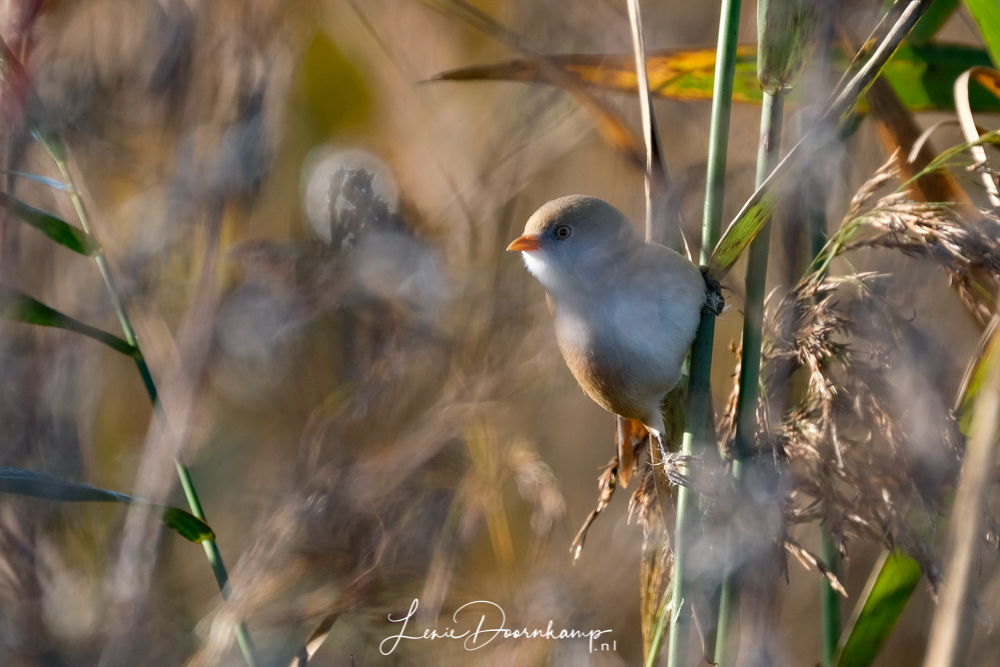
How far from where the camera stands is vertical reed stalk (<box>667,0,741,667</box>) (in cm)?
103

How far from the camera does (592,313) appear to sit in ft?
4.82

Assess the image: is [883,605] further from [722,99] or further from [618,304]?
[722,99]

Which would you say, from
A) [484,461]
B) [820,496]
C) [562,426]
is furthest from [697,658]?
[562,426]

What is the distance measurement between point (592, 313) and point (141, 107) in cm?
158

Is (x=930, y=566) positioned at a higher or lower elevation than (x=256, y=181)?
lower

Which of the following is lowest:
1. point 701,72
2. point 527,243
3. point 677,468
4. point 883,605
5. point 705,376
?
point 883,605

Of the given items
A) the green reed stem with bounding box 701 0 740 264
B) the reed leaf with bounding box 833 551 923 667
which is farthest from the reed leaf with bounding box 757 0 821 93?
the reed leaf with bounding box 833 551 923 667

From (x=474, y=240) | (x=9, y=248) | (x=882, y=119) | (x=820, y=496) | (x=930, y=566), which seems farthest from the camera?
(x=474, y=240)

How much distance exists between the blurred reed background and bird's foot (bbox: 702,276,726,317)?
74 mm

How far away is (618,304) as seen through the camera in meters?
1.42

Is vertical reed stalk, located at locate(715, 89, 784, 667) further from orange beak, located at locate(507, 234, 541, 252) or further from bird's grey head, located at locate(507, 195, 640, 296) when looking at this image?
orange beak, located at locate(507, 234, 541, 252)

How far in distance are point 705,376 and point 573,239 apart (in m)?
0.50

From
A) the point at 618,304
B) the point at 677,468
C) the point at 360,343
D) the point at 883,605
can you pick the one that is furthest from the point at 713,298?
the point at 360,343

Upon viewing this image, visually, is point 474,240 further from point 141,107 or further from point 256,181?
point 141,107
